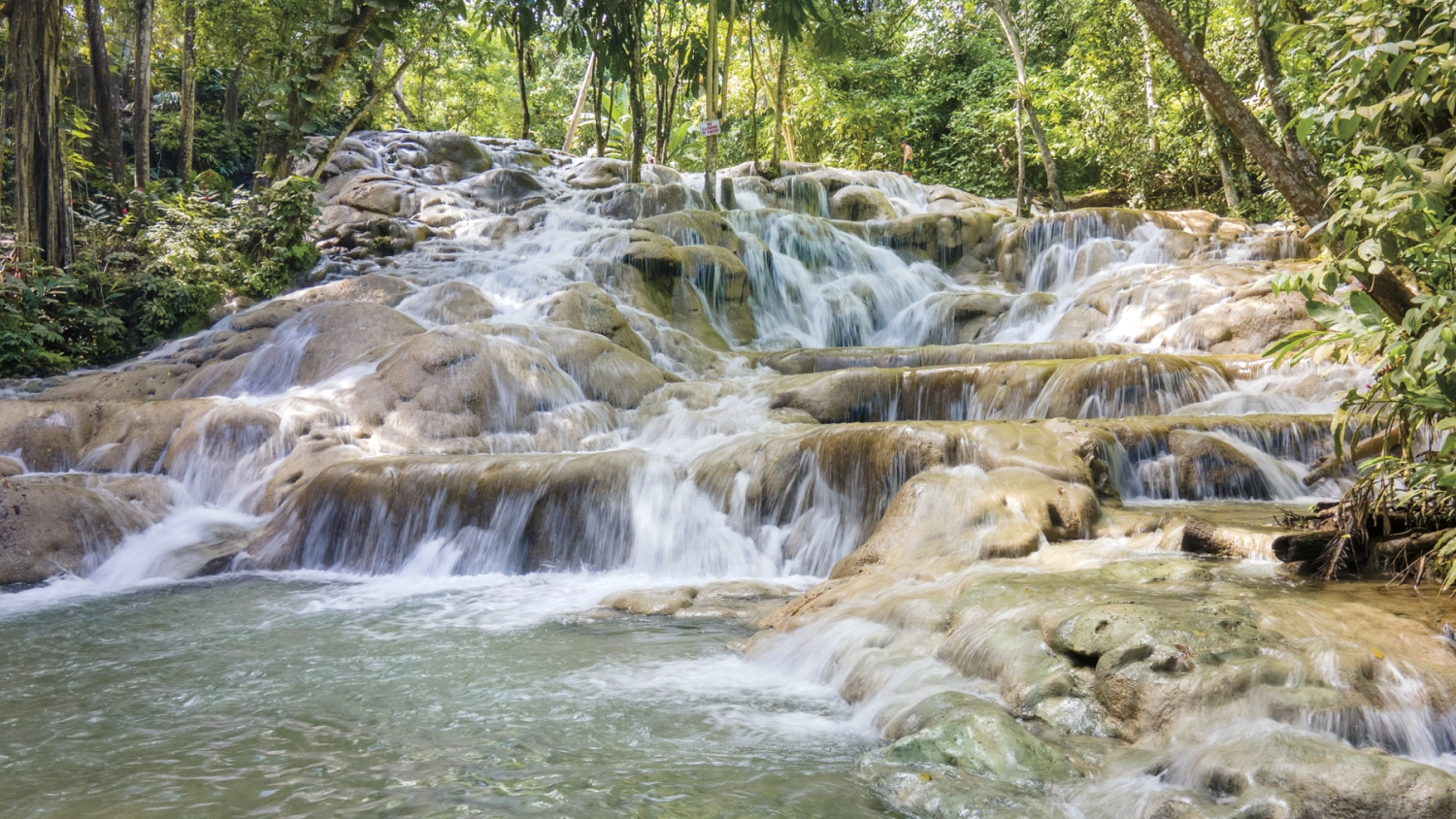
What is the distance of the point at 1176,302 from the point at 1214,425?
16.7ft

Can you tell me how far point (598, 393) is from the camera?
941cm

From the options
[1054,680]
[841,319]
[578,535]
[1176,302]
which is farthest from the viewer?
[841,319]

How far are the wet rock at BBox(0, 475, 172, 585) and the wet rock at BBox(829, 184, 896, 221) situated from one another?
509 inches

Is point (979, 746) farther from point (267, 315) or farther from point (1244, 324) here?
point (267, 315)

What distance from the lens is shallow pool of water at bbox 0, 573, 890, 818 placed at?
285 cm

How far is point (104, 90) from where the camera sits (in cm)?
1410

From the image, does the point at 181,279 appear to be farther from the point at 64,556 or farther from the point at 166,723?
the point at 166,723

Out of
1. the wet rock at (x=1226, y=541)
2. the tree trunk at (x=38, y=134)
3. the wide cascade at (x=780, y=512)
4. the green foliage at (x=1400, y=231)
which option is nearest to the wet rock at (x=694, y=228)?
the wide cascade at (x=780, y=512)

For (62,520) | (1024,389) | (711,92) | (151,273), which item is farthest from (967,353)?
(151,273)

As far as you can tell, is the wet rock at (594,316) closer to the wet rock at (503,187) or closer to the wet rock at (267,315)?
the wet rock at (267,315)

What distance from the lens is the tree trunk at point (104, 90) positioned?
43.8 ft

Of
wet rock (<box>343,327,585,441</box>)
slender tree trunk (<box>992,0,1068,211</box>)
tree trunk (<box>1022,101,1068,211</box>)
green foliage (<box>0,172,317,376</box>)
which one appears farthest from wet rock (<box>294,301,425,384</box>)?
tree trunk (<box>1022,101,1068,211</box>)

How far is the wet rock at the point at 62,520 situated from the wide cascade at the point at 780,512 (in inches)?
1.1

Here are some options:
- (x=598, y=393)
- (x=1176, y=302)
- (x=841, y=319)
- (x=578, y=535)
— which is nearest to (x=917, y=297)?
(x=841, y=319)
